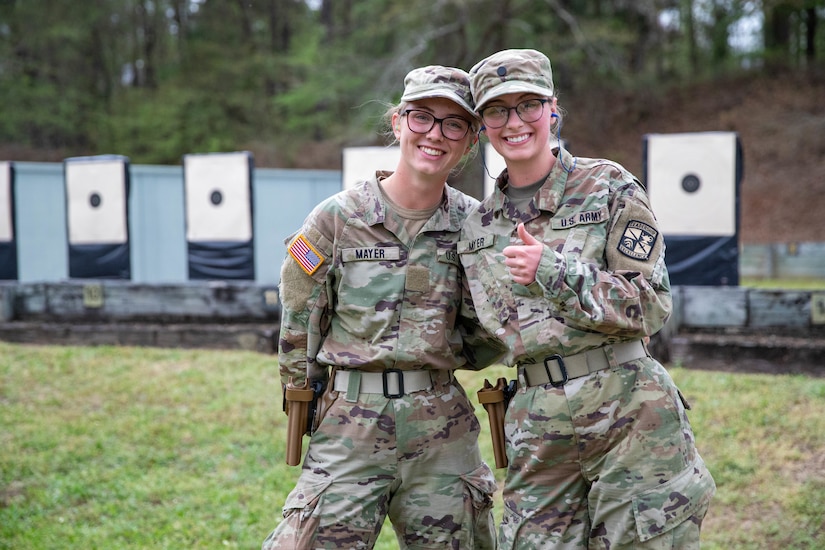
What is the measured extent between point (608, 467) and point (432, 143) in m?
1.11

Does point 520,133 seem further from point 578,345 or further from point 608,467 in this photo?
point 608,467

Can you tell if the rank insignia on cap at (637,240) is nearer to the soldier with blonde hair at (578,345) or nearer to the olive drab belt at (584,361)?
the soldier with blonde hair at (578,345)

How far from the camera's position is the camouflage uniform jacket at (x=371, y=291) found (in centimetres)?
249

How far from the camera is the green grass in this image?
3975 mm

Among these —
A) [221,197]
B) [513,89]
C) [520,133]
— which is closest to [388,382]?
[520,133]

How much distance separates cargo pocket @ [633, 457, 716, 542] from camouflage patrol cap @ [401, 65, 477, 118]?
48.8 inches

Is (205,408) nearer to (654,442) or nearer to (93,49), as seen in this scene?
(654,442)

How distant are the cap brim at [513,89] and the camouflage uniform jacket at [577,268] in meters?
0.21

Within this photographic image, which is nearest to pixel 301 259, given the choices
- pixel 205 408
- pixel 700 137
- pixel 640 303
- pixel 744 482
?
pixel 640 303

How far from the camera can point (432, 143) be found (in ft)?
8.03

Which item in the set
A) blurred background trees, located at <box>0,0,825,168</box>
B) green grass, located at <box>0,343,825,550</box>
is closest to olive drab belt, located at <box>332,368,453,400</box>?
green grass, located at <box>0,343,825,550</box>

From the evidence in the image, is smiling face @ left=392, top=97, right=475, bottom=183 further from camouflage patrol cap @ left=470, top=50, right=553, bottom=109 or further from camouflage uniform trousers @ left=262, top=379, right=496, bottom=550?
camouflage uniform trousers @ left=262, top=379, right=496, bottom=550

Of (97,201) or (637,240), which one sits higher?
(97,201)

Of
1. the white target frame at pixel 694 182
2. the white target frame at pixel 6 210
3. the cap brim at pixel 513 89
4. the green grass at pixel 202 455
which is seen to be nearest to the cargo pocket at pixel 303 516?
the cap brim at pixel 513 89
